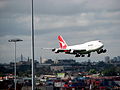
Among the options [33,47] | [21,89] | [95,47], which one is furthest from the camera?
[21,89]

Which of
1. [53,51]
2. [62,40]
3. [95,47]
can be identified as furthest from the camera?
[62,40]

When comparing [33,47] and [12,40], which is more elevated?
[12,40]

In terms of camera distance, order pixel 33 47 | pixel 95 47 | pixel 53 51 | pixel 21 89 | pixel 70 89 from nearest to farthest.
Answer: pixel 33 47, pixel 95 47, pixel 53 51, pixel 21 89, pixel 70 89

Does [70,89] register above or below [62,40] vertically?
below

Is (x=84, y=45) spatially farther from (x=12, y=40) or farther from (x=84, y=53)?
(x=12, y=40)

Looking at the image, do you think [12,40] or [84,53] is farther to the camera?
[12,40]

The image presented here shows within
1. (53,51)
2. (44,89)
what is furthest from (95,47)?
(44,89)

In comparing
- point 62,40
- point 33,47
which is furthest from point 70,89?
point 33,47

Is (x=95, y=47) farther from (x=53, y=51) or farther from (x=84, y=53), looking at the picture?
(x=53, y=51)

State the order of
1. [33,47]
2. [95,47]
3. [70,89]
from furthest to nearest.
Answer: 1. [70,89]
2. [95,47]
3. [33,47]
